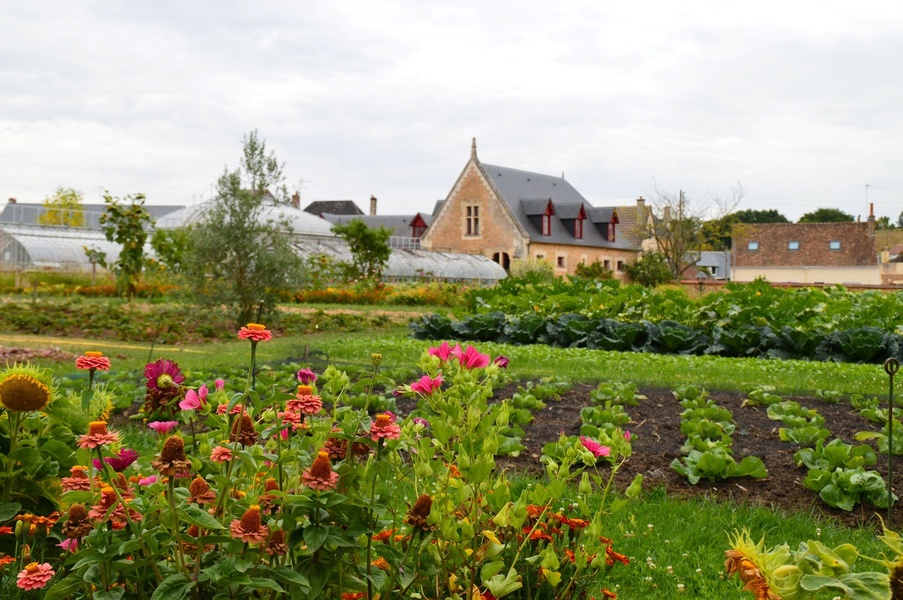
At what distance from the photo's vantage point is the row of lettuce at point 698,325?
10.4 metres

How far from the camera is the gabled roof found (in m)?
73.9

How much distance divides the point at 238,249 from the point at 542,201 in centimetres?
2944

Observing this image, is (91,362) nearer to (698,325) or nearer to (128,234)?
(698,325)

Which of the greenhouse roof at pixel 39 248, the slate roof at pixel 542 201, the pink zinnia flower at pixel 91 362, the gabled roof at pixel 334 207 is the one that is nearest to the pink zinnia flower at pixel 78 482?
the pink zinnia flower at pixel 91 362

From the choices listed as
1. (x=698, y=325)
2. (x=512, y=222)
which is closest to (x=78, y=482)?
(x=698, y=325)

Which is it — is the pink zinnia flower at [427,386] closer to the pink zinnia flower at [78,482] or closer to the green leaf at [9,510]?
the pink zinnia flower at [78,482]

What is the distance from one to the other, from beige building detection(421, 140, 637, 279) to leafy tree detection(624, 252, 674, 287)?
11.7ft

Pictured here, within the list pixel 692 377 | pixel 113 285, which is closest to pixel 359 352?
pixel 692 377

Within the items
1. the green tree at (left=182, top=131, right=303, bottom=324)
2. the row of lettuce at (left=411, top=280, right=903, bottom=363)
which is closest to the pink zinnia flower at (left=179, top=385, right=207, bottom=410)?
the row of lettuce at (left=411, top=280, right=903, bottom=363)

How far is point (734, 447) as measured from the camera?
4574mm

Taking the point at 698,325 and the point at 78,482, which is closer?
the point at 78,482

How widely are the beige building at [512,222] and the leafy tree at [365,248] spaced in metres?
16.2

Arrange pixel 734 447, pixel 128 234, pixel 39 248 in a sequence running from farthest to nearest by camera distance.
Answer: pixel 39 248 < pixel 128 234 < pixel 734 447

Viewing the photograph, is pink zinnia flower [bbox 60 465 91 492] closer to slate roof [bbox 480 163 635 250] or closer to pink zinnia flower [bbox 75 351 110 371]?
pink zinnia flower [bbox 75 351 110 371]
